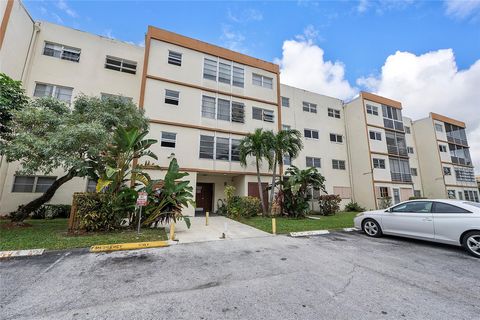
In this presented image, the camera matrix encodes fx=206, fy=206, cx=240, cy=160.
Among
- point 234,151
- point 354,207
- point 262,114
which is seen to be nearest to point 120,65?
point 234,151

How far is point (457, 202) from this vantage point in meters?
7.08

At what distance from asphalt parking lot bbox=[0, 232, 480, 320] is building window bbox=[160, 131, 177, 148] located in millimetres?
9235

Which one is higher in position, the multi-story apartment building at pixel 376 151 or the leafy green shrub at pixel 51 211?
the multi-story apartment building at pixel 376 151

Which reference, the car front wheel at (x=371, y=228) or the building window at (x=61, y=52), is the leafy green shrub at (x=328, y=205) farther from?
the building window at (x=61, y=52)

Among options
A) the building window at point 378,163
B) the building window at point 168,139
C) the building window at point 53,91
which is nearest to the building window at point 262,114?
the building window at point 168,139

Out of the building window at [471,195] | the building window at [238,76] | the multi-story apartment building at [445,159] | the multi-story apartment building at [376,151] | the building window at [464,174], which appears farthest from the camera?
the building window at [471,195]

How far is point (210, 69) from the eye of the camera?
17188 millimetres

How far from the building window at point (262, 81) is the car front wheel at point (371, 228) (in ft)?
47.2

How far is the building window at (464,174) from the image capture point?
29.0m

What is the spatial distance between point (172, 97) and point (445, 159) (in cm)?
3585

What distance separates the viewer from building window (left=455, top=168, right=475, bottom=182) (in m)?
29.0

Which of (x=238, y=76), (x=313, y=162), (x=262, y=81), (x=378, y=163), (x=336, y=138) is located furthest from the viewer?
(x=336, y=138)

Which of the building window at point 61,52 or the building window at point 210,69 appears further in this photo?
the building window at point 210,69

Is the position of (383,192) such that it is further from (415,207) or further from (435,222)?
(435,222)
